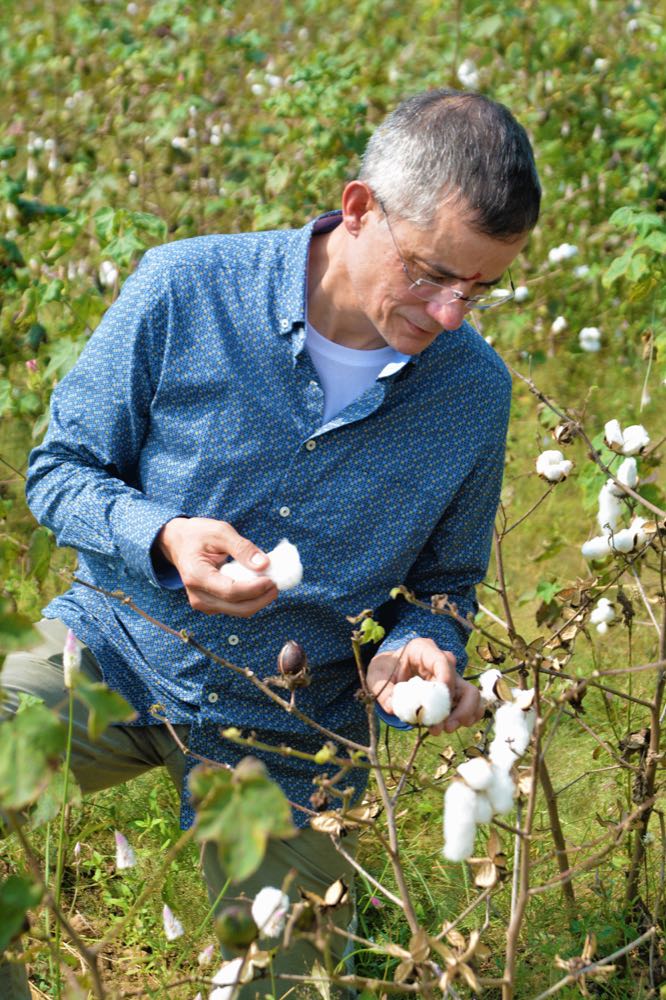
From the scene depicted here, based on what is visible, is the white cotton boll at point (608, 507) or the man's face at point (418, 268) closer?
the man's face at point (418, 268)

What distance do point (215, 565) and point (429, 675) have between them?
1.02 feet

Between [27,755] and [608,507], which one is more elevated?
[27,755]

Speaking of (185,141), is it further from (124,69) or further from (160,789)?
(160,789)

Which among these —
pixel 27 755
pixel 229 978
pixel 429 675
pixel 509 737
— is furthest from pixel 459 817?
pixel 429 675


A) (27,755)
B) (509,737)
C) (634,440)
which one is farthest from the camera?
(634,440)

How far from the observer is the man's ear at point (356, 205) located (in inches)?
70.2

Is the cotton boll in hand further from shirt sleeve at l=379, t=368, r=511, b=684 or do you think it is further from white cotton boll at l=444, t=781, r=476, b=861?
shirt sleeve at l=379, t=368, r=511, b=684

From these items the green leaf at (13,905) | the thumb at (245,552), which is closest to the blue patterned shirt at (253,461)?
the thumb at (245,552)

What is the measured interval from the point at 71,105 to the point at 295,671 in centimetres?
383

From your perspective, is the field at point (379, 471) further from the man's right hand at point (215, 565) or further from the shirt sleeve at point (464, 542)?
the man's right hand at point (215, 565)

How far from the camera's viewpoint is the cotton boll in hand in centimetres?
137

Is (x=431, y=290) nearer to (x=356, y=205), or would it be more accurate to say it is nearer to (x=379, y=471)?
(x=356, y=205)

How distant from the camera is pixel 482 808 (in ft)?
3.73

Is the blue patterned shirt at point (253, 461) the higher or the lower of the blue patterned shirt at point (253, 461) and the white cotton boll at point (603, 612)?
the higher
